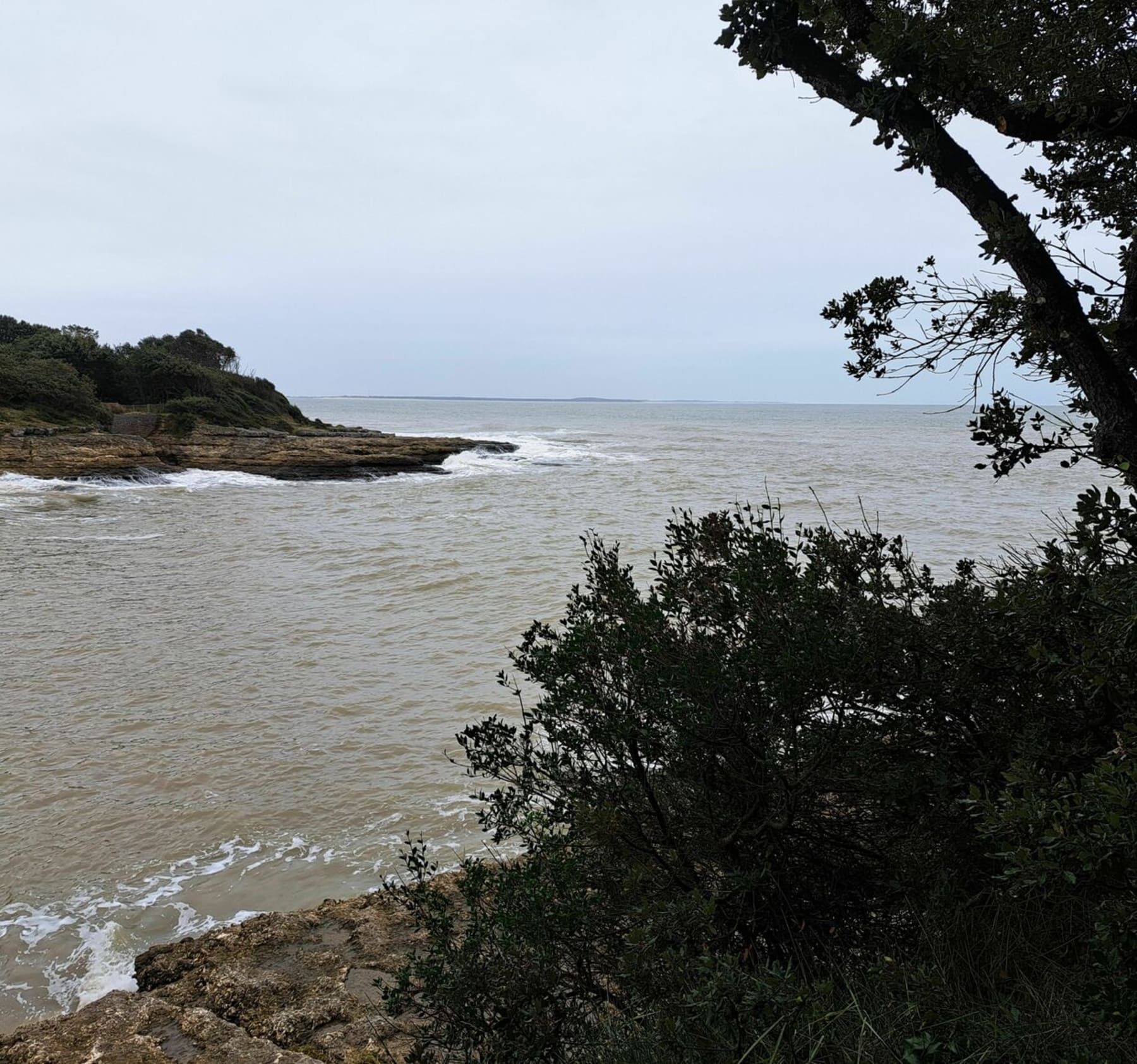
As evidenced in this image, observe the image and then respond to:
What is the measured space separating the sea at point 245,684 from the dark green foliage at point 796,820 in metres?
0.84

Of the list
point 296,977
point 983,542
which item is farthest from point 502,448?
point 296,977

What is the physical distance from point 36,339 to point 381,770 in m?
42.4

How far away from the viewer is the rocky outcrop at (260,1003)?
3234 millimetres

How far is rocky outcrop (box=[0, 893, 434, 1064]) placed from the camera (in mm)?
3234

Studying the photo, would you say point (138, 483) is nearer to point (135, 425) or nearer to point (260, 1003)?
point (135, 425)

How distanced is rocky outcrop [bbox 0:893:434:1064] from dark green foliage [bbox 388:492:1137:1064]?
0.65 meters

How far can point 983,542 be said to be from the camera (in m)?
16.0

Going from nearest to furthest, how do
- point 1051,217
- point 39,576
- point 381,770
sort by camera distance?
point 1051,217 < point 381,770 < point 39,576

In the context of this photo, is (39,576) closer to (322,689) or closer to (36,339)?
(322,689)

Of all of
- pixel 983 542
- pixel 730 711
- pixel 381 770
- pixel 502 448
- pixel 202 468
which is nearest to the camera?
pixel 730 711

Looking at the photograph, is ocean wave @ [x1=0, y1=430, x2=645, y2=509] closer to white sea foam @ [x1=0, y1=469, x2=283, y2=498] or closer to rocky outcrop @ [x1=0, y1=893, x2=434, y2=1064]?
white sea foam @ [x1=0, y1=469, x2=283, y2=498]

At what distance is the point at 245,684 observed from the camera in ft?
26.8

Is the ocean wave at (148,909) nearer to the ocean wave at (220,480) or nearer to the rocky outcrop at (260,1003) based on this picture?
the rocky outcrop at (260,1003)

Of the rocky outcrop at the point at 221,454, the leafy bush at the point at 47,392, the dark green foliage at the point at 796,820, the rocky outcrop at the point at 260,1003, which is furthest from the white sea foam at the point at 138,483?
the dark green foliage at the point at 796,820
